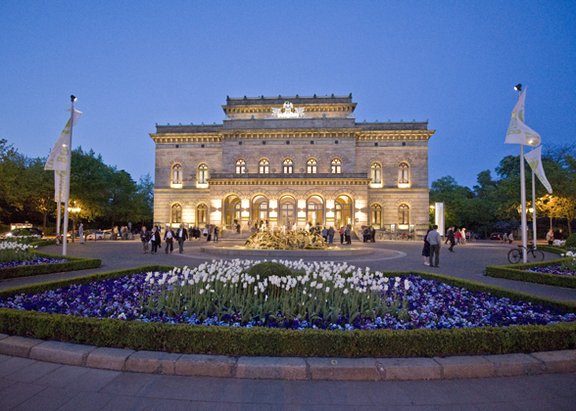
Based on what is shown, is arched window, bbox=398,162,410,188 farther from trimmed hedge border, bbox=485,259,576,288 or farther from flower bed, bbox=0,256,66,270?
flower bed, bbox=0,256,66,270

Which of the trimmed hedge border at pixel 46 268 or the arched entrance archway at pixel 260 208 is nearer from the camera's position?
the trimmed hedge border at pixel 46 268

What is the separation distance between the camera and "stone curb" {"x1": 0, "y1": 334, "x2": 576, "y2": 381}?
4105 mm

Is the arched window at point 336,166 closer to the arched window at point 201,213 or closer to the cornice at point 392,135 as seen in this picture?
the cornice at point 392,135

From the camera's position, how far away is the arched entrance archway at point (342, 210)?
125 ft

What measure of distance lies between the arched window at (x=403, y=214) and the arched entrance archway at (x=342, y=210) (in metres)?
7.27

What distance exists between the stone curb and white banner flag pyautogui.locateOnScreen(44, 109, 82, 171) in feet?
51.6

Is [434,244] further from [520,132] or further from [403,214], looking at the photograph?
[403,214]

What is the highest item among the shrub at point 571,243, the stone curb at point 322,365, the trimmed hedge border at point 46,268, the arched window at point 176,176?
the arched window at point 176,176

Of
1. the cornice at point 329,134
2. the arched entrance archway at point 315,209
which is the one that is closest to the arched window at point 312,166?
the cornice at point 329,134

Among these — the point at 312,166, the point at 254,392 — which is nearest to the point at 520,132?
the point at 254,392

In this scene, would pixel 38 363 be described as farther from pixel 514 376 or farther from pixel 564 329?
pixel 564 329

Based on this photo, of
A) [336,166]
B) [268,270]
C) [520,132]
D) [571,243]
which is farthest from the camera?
[336,166]

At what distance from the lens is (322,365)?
4.13m

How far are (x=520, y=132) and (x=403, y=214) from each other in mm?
27454
